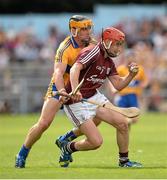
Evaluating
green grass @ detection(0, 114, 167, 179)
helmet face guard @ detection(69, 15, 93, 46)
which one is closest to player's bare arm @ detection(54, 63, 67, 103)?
helmet face guard @ detection(69, 15, 93, 46)

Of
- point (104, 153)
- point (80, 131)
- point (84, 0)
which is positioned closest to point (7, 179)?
point (80, 131)

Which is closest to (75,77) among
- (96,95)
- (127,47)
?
(96,95)

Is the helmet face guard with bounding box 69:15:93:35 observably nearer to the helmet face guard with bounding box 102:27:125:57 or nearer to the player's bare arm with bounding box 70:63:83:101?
the helmet face guard with bounding box 102:27:125:57

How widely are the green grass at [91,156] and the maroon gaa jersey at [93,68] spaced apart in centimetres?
125

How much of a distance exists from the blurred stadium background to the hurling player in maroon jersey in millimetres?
16393

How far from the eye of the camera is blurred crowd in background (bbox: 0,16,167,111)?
31859mm

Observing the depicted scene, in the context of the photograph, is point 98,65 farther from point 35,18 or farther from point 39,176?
point 35,18

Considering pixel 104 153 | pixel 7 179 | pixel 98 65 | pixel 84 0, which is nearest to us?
pixel 7 179

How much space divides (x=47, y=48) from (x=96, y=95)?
747 inches

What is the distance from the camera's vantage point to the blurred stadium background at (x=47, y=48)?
103ft

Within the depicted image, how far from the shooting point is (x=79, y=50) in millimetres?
13953

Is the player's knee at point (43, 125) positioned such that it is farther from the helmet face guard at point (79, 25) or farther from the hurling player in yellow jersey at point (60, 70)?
the helmet face guard at point (79, 25)

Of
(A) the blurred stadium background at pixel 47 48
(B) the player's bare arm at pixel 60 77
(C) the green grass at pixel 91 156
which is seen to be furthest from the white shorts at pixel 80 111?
(A) the blurred stadium background at pixel 47 48

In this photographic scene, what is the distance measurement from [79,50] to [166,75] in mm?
18971
